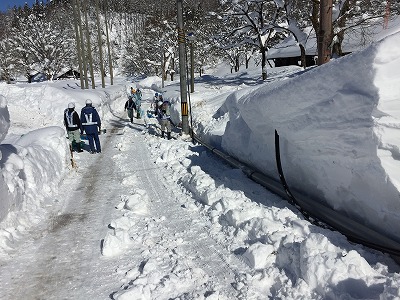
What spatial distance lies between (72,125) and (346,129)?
9.80 metres

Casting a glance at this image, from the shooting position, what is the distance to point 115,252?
439 cm

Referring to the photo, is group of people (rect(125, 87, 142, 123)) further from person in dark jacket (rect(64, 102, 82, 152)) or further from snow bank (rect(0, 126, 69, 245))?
snow bank (rect(0, 126, 69, 245))

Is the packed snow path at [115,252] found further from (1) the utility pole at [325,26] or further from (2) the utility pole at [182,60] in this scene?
(2) the utility pole at [182,60]

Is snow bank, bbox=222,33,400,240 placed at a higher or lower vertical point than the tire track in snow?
higher

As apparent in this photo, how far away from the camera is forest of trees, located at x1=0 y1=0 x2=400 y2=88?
53.5 feet

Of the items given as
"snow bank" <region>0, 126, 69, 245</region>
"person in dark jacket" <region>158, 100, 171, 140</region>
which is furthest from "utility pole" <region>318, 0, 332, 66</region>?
"snow bank" <region>0, 126, 69, 245</region>

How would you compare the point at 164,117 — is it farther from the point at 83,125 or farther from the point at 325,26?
the point at 325,26

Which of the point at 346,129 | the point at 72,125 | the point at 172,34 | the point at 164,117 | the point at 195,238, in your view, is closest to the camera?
the point at 346,129

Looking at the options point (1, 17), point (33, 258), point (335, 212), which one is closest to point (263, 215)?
point (335, 212)

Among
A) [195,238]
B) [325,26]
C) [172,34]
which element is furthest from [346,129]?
[172,34]

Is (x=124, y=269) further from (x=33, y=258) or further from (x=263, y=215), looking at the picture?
(x=263, y=215)

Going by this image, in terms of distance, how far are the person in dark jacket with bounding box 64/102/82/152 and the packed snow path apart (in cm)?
471

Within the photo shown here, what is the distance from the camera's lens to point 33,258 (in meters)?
4.38

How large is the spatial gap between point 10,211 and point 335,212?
4873mm
